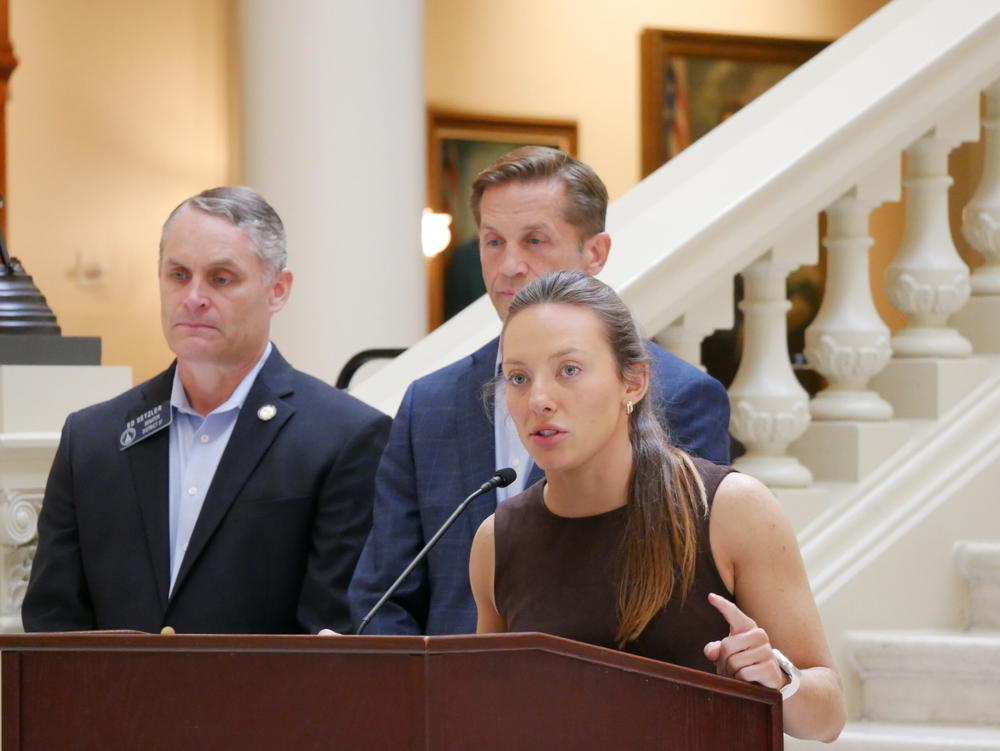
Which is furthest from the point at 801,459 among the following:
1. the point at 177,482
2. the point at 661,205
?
the point at 177,482

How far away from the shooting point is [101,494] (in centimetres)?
287

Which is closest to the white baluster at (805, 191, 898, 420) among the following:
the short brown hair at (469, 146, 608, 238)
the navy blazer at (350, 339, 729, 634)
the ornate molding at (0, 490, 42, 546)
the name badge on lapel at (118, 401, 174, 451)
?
the navy blazer at (350, 339, 729, 634)

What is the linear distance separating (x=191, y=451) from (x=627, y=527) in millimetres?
1104

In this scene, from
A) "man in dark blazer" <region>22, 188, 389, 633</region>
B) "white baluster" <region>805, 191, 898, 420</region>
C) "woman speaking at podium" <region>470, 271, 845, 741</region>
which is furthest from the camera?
"white baluster" <region>805, 191, 898, 420</region>

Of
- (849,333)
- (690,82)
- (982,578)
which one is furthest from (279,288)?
(690,82)

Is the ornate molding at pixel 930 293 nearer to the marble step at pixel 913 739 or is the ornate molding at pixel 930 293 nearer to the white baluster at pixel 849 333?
the white baluster at pixel 849 333

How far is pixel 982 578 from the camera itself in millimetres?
3588

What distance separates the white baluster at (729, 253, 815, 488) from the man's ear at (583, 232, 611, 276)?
84cm

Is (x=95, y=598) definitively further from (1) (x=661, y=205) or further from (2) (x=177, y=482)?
(1) (x=661, y=205)

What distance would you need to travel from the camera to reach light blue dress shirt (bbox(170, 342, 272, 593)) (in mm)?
2842

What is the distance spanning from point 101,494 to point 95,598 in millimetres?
181

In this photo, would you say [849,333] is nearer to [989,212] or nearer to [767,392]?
[767,392]

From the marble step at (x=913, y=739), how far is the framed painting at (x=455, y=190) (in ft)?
20.7

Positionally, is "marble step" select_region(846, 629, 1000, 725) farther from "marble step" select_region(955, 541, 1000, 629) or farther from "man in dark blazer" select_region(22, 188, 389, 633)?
"man in dark blazer" select_region(22, 188, 389, 633)
